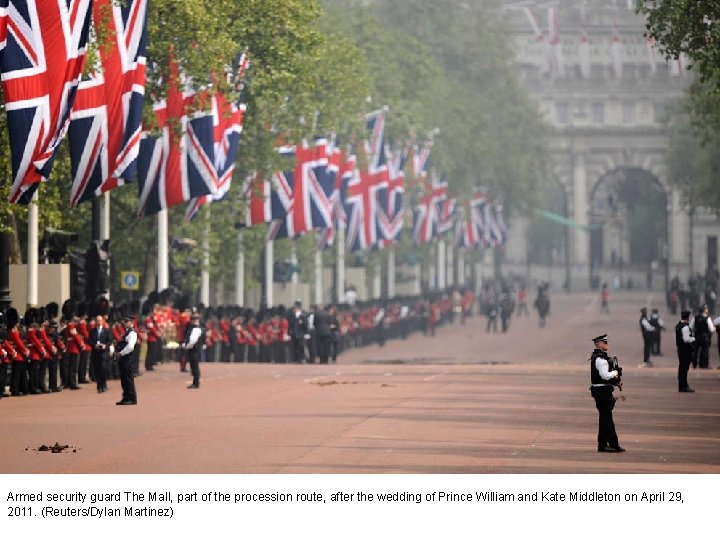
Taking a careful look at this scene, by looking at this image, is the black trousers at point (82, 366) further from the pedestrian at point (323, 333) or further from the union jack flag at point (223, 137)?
the pedestrian at point (323, 333)

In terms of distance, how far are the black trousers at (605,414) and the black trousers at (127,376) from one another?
35.2ft

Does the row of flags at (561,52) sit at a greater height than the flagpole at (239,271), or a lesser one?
greater

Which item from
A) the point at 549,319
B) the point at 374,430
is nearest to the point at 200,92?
the point at 374,430

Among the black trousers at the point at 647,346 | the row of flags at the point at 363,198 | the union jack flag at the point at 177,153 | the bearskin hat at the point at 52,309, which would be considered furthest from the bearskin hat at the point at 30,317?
the row of flags at the point at 363,198

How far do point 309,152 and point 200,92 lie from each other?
15.6 metres

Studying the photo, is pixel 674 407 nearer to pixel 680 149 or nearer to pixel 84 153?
pixel 84 153

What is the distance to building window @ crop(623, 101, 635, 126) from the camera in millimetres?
167750

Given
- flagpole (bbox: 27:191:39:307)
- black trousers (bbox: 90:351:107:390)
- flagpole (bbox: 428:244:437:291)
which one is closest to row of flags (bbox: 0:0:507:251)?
flagpole (bbox: 27:191:39:307)

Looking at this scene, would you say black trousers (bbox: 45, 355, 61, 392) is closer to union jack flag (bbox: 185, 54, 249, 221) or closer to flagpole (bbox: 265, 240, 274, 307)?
union jack flag (bbox: 185, 54, 249, 221)

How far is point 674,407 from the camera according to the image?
39625 millimetres

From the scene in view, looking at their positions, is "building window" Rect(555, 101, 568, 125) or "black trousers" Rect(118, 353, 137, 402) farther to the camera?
"building window" Rect(555, 101, 568, 125)

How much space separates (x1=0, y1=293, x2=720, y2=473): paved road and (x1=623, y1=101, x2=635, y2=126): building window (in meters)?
113

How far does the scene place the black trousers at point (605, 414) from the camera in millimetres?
29031

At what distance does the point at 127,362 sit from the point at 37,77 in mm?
5822
